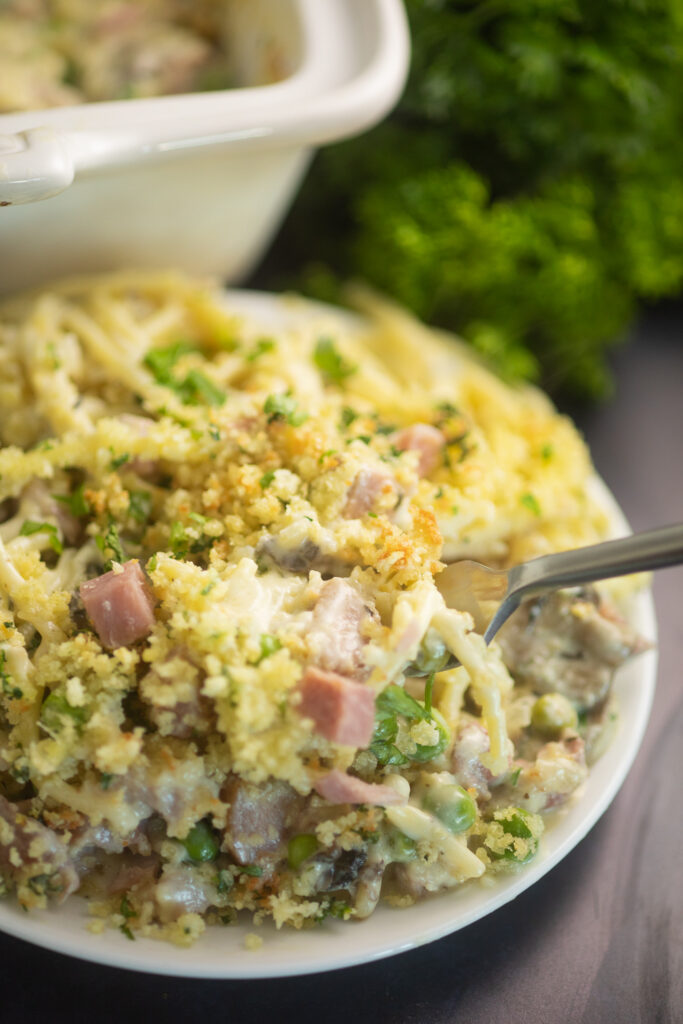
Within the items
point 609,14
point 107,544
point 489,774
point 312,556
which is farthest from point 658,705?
point 609,14

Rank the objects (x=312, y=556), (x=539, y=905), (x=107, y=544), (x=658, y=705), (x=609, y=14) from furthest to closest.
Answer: (x=609, y=14)
(x=658, y=705)
(x=539, y=905)
(x=107, y=544)
(x=312, y=556)

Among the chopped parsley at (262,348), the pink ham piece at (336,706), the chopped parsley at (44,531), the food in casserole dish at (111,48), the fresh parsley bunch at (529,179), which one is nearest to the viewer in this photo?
the pink ham piece at (336,706)

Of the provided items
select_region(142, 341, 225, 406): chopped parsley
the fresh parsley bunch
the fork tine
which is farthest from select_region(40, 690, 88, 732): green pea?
the fresh parsley bunch

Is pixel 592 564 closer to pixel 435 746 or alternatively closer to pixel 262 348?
pixel 435 746

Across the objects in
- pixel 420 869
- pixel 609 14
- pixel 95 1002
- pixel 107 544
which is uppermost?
pixel 609 14

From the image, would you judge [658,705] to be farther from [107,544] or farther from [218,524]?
[107,544]

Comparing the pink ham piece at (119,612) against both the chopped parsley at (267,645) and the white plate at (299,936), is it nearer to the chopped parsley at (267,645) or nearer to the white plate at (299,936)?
the chopped parsley at (267,645)

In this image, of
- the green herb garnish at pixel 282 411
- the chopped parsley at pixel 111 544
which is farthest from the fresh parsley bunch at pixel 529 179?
the chopped parsley at pixel 111 544

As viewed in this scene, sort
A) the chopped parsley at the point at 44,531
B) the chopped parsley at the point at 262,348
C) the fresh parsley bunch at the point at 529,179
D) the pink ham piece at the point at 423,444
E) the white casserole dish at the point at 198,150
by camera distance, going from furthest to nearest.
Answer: the fresh parsley bunch at the point at 529,179
the chopped parsley at the point at 262,348
the pink ham piece at the point at 423,444
the white casserole dish at the point at 198,150
the chopped parsley at the point at 44,531
